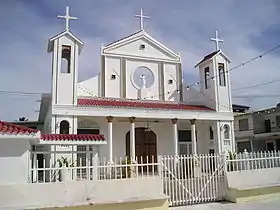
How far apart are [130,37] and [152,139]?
692 centimetres

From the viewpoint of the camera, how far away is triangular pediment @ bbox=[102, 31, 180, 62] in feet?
66.9

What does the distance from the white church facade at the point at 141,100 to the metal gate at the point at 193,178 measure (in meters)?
6.33

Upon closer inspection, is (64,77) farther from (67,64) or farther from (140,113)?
(140,113)

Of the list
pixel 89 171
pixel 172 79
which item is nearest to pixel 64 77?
pixel 172 79

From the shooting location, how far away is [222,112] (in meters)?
19.6

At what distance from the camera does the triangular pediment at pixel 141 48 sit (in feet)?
66.9

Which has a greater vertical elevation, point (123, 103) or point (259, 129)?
point (123, 103)

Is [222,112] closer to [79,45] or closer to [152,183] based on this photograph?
[79,45]

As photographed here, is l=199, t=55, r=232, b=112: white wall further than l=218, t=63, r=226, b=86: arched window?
No

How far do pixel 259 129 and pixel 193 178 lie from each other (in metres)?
26.3

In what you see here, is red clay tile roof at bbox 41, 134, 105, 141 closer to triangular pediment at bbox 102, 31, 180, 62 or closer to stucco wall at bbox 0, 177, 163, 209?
stucco wall at bbox 0, 177, 163, 209

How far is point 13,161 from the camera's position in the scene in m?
8.00

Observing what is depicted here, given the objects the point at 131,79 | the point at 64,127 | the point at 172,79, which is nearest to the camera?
the point at 64,127

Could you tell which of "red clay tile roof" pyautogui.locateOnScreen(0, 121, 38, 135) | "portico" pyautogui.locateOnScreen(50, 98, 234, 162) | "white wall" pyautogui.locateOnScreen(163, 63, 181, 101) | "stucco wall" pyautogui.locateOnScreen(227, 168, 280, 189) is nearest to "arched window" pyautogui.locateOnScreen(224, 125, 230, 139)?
"portico" pyautogui.locateOnScreen(50, 98, 234, 162)
